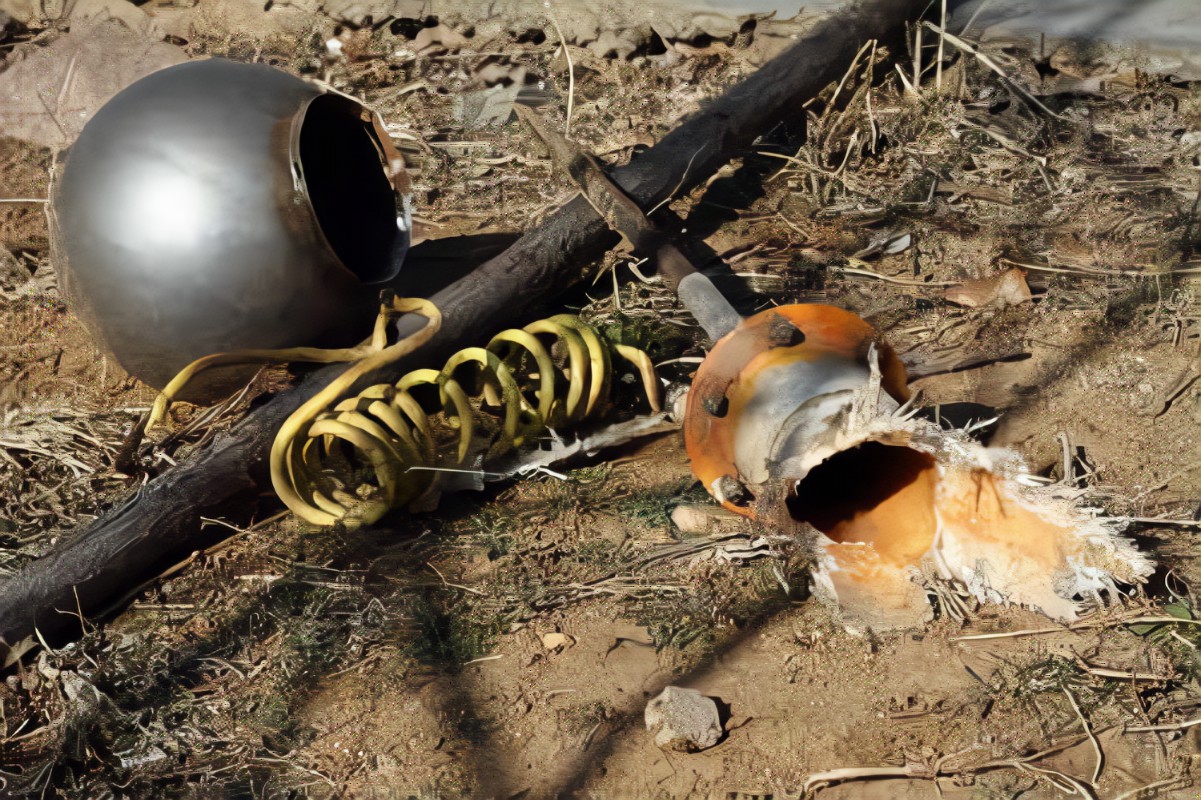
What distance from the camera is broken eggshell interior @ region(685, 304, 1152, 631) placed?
10.6 ft

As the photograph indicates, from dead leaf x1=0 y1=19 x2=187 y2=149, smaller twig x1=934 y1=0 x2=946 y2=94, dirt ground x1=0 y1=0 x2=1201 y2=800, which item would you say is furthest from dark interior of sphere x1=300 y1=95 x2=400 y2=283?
smaller twig x1=934 y1=0 x2=946 y2=94

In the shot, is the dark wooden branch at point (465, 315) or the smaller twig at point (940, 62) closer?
the dark wooden branch at point (465, 315)

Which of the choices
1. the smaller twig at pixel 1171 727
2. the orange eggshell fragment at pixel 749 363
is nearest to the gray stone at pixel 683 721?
the orange eggshell fragment at pixel 749 363

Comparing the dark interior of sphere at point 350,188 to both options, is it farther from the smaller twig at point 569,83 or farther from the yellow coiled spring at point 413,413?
the smaller twig at point 569,83

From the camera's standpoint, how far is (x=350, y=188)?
470cm

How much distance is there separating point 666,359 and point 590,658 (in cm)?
151

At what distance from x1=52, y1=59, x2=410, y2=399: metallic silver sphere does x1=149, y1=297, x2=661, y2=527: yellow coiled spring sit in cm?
16

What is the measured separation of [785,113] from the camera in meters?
5.51

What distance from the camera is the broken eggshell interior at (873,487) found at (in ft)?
10.6

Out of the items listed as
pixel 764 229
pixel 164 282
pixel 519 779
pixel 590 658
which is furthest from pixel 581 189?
pixel 519 779

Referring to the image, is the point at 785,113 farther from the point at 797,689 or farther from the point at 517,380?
the point at 797,689

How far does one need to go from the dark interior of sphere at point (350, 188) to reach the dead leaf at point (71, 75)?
95.0 inches

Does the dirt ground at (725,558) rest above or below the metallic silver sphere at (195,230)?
below

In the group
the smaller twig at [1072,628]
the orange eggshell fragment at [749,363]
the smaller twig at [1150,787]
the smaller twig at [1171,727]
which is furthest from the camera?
the orange eggshell fragment at [749,363]
